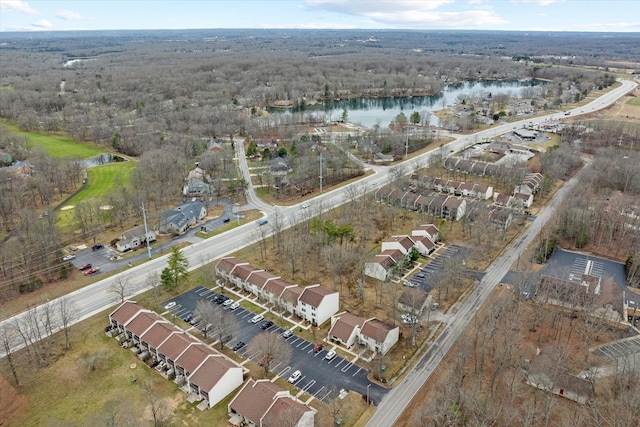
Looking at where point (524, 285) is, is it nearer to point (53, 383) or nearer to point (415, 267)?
point (415, 267)

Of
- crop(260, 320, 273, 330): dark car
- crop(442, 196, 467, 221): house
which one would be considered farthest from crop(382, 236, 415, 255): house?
crop(260, 320, 273, 330): dark car

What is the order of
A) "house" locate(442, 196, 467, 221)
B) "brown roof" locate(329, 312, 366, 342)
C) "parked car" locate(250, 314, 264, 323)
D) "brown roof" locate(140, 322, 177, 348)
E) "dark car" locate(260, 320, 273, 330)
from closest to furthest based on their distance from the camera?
"brown roof" locate(140, 322, 177, 348) < "brown roof" locate(329, 312, 366, 342) < "dark car" locate(260, 320, 273, 330) < "parked car" locate(250, 314, 264, 323) < "house" locate(442, 196, 467, 221)

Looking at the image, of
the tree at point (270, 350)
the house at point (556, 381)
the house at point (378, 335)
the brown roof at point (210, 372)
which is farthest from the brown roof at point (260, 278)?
the house at point (556, 381)

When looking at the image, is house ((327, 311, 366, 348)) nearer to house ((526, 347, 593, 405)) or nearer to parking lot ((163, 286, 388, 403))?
parking lot ((163, 286, 388, 403))

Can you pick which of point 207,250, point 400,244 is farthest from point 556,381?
point 207,250

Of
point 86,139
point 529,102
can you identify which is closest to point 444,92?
point 529,102

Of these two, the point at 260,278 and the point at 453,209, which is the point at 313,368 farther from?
the point at 453,209

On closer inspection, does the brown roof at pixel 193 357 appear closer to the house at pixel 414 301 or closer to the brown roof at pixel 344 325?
the brown roof at pixel 344 325
